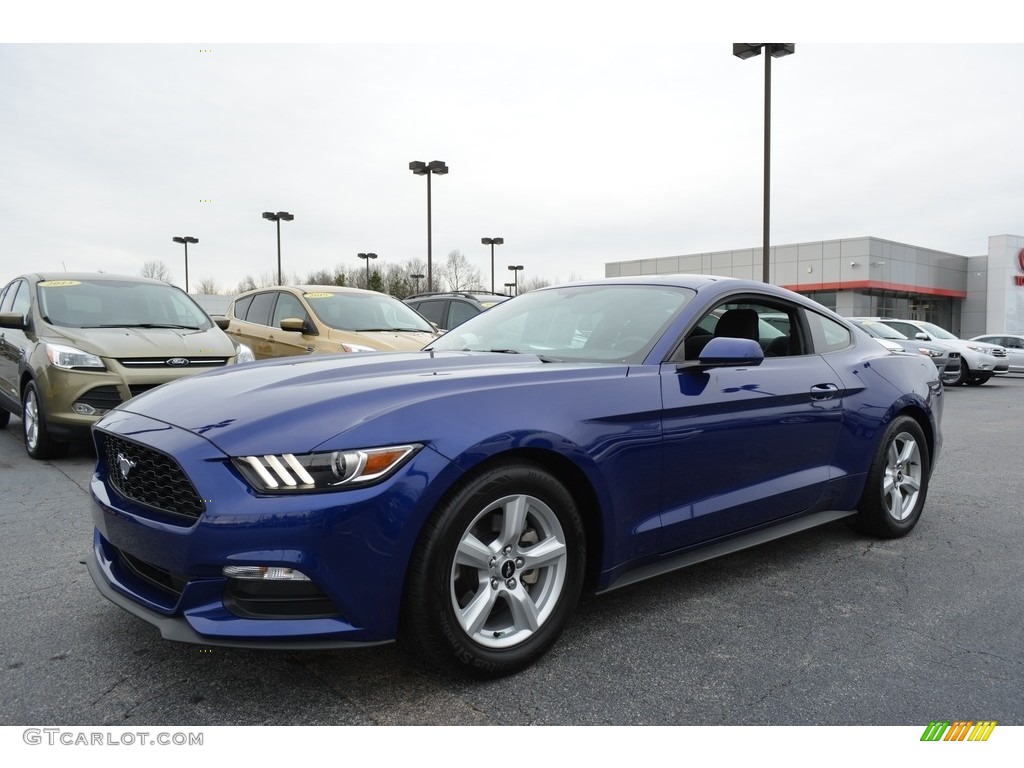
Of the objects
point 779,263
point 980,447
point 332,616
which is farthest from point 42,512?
point 779,263

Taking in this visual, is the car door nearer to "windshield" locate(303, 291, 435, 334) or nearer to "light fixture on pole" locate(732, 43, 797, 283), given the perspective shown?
"windshield" locate(303, 291, 435, 334)

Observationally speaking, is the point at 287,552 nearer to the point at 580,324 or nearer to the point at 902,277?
the point at 580,324

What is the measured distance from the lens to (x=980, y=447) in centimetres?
810

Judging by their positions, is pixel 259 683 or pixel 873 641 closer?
pixel 259 683

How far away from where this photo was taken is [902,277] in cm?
3850

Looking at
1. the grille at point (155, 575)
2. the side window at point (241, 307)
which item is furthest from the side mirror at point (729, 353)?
the side window at point (241, 307)

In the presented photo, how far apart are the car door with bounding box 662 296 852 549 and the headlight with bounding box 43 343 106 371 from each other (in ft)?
17.4

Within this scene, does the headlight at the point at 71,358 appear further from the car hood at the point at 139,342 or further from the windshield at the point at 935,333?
the windshield at the point at 935,333

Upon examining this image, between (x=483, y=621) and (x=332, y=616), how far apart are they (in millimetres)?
535

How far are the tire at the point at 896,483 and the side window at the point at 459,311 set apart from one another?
939 centimetres

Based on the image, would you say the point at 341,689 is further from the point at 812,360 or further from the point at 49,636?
the point at 812,360

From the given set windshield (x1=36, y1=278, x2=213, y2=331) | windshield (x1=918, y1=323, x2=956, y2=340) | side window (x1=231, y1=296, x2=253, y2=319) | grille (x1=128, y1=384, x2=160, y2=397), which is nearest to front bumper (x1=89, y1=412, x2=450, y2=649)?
grille (x1=128, y1=384, x2=160, y2=397)

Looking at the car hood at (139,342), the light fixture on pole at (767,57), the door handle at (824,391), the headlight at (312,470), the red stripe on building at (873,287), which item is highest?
the light fixture on pole at (767,57)

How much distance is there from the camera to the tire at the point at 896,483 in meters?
4.32
